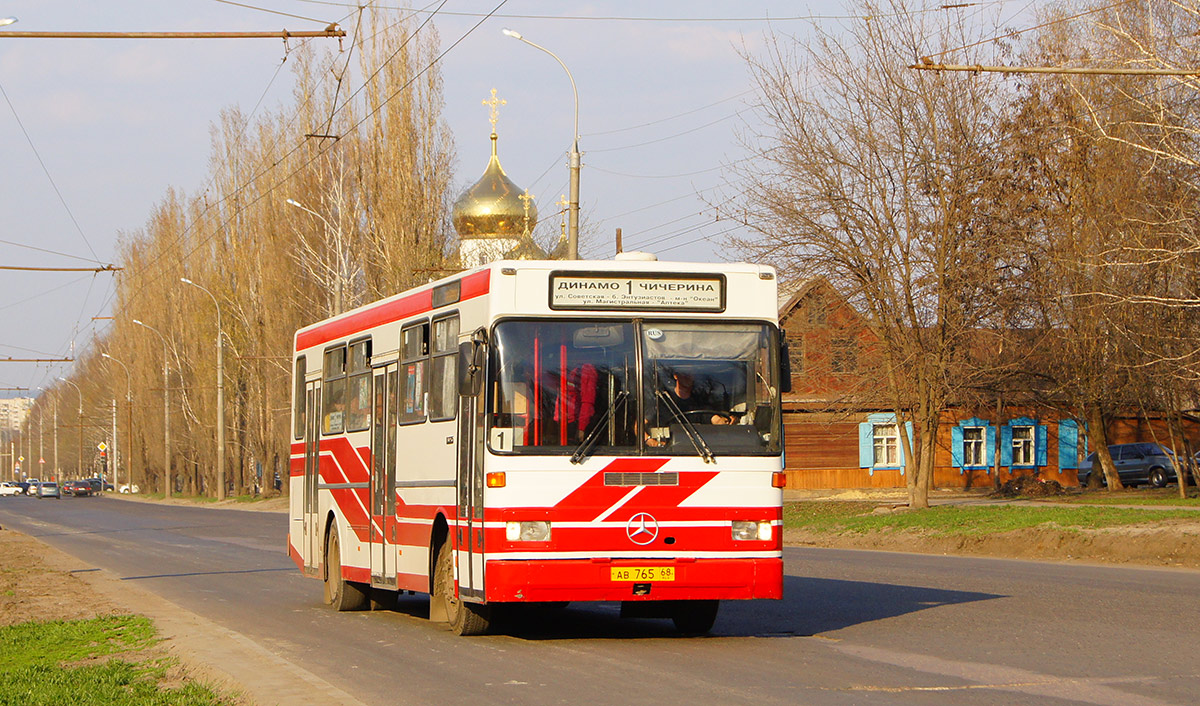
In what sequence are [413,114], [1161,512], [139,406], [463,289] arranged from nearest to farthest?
[463,289] → [1161,512] → [413,114] → [139,406]

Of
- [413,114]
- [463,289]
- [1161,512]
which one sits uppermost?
[413,114]

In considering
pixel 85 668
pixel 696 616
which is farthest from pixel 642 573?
pixel 85 668

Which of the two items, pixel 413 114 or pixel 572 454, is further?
pixel 413 114

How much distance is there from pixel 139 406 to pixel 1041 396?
59.5m

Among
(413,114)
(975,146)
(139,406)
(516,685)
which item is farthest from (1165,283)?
(139,406)

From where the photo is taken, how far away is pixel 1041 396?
44.2 m

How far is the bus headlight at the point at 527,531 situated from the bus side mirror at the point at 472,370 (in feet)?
3.68

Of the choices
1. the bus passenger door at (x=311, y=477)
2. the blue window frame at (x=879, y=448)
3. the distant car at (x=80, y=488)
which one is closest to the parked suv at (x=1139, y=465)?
the blue window frame at (x=879, y=448)

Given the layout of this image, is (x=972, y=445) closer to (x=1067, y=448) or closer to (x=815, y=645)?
(x=1067, y=448)

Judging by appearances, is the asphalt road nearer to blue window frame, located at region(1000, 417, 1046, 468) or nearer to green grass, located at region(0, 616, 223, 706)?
green grass, located at region(0, 616, 223, 706)

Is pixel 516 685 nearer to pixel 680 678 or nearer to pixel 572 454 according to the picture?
pixel 680 678

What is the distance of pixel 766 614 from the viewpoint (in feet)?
47.8

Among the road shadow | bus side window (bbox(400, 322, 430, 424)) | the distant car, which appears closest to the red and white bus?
the road shadow

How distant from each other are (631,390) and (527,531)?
54.2 inches
